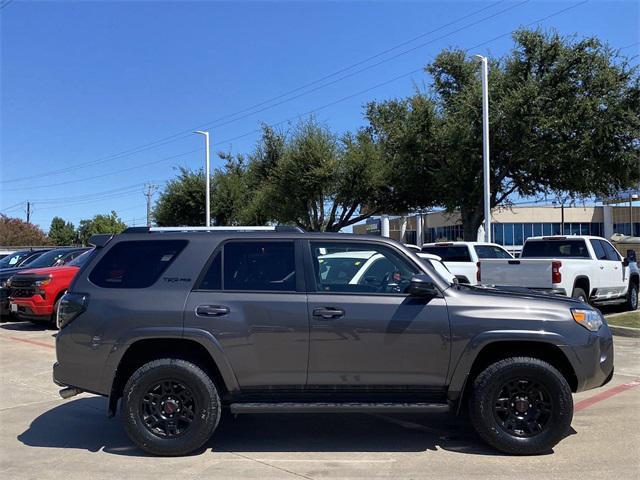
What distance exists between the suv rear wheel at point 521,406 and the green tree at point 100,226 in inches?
3344

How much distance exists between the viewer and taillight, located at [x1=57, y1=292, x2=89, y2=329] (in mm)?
5227

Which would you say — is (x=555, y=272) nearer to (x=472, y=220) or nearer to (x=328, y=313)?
(x=328, y=313)

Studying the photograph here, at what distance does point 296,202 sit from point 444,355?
2567 cm

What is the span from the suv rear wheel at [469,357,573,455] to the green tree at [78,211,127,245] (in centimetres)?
8493

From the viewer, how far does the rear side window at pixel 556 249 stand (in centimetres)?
1392

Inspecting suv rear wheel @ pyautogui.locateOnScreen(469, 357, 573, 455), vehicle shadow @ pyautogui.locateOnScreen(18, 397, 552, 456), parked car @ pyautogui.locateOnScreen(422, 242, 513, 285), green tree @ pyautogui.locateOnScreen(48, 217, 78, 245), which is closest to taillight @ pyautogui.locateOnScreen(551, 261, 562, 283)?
parked car @ pyautogui.locateOnScreen(422, 242, 513, 285)

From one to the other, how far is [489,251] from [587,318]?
394 inches

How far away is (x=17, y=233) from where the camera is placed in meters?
78.9

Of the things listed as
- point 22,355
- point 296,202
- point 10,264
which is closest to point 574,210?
point 296,202

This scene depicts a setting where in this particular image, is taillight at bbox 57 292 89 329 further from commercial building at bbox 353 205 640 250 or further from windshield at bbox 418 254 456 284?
commercial building at bbox 353 205 640 250

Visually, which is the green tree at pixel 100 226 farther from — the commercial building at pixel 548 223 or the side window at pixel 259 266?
the side window at pixel 259 266

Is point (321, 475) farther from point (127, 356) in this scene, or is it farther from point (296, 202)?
point (296, 202)

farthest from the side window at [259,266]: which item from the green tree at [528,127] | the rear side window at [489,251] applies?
the green tree at [528,127]

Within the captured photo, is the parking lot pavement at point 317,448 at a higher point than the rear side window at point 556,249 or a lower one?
lower
